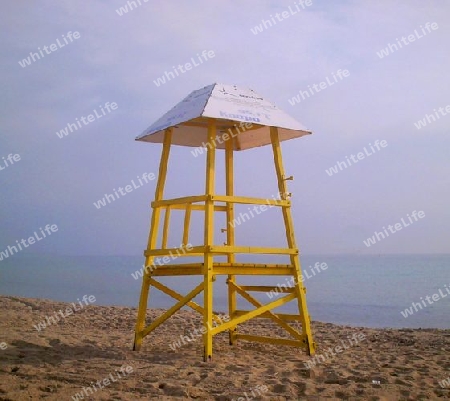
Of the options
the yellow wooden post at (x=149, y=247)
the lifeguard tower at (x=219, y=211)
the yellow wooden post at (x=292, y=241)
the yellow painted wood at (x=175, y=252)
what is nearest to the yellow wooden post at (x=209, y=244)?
the lifeguard tower at (x=219, y=211)

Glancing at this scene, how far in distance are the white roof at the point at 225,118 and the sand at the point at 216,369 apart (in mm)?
3162

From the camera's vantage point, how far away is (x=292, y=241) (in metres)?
7.27

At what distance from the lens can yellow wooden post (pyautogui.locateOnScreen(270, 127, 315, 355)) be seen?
23.4 ft

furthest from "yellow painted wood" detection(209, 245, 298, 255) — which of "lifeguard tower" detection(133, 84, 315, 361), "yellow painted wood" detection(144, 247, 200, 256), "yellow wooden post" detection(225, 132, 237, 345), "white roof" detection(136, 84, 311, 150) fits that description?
"white roof" detection(136, 84, 311, 150)

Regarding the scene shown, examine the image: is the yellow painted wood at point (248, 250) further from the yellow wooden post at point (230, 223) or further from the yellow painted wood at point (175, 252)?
the yellow wooden post at point (230, 223)

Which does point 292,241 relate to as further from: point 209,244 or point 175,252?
point 175,252

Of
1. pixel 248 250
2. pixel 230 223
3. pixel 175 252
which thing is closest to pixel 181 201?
pixel 175 252

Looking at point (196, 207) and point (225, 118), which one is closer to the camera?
point (225, 118)

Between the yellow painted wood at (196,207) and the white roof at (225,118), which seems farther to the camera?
the yellow painted wood at (196,207)

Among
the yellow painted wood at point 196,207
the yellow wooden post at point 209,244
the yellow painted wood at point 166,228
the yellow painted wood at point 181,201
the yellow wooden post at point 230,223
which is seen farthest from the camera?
the yellow wooden post at point 230,223

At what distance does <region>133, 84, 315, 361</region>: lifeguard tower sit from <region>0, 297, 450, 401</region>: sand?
0.49 metres

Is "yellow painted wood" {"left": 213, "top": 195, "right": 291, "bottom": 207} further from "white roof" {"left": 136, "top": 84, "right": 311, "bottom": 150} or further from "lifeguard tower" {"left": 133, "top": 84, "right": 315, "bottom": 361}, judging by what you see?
"white roof" {"left": 136, "top": 84, "right": 311, "bottom": 150}

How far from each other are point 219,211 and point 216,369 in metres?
2.91

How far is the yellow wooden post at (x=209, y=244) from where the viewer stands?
6.36 m
